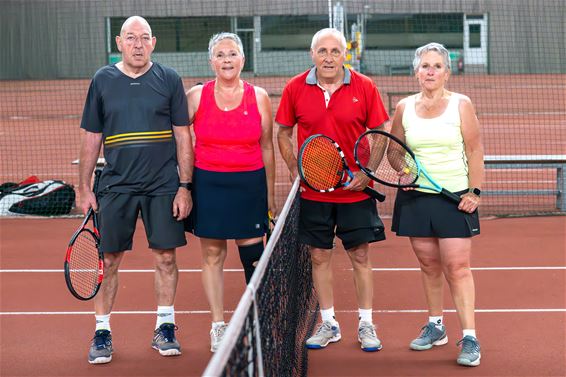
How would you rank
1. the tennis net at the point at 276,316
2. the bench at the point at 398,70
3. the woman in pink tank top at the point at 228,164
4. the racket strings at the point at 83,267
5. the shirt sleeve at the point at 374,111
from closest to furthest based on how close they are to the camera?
the tennis net at the point at 276,316 → the woman in pink tank top at the point at 228,164 → the shirt sleeve at the point at 374,111 → the racket strings at the point at 83,267 → the bench at the point at 398,70

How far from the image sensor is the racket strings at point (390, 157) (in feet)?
16.7

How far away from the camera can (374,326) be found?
5.88 metres

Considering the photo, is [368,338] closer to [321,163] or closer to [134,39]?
[321,163]

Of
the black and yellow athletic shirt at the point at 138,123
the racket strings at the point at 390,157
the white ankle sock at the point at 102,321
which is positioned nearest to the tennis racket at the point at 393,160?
the racket strings at the point at 390,157

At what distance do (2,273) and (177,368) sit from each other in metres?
3.02

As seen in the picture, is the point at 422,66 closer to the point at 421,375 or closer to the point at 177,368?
the point at 421,375

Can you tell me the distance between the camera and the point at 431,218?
16.8 ft

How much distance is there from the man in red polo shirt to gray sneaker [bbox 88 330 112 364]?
1.14 meters

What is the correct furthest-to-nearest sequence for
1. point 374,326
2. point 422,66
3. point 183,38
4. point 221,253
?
point 183,38 < point 374,326 < point 221,253 < point 422,66

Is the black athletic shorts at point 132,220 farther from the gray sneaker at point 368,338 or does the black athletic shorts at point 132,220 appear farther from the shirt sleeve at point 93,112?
the gray sneaker at point 368,338

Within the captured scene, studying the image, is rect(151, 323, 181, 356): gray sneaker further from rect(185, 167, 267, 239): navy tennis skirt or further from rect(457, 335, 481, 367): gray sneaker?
rect(457, 335, 481, 367): gray sneaker

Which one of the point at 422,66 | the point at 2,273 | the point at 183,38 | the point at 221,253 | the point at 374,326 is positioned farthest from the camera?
the point at 183,38

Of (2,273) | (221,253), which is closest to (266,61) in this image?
(2,273)

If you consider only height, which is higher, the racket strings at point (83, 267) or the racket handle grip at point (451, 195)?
the racket handle grip at point (451, 195)
